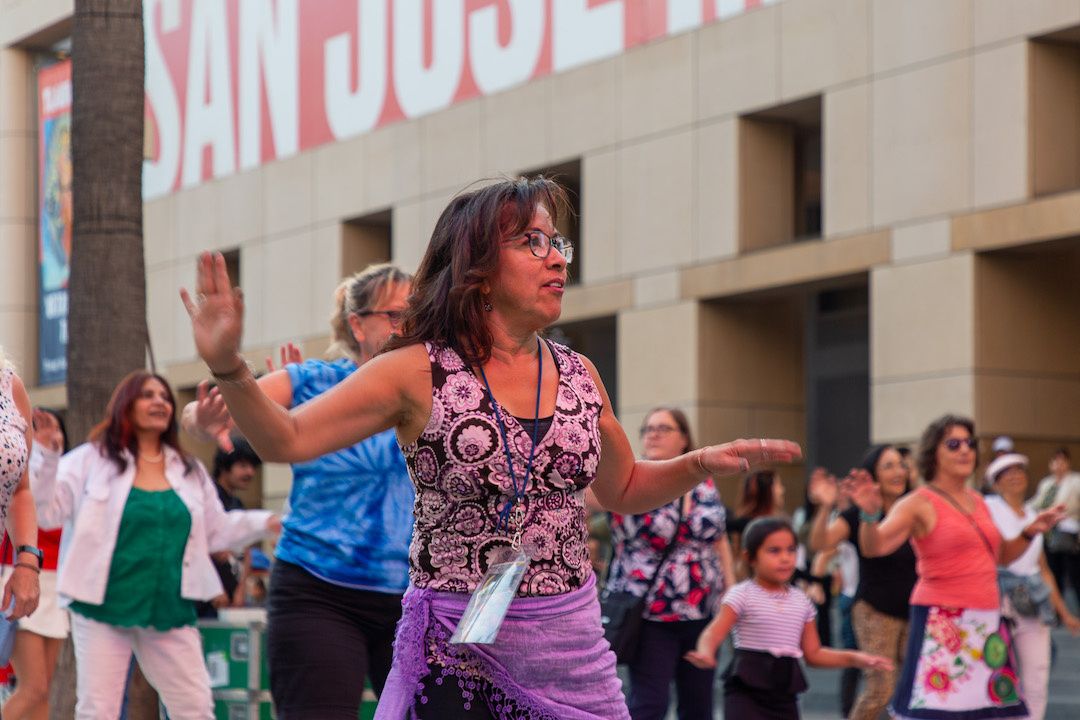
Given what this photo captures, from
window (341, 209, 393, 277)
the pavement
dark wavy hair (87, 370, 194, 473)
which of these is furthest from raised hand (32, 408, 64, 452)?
window (341, 209, 393, 277)

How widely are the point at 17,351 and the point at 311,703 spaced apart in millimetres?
34879

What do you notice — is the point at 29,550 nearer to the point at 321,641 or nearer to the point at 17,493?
the point at 17,493

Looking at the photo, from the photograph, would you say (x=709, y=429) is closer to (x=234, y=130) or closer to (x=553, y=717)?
(x=234, y=130)

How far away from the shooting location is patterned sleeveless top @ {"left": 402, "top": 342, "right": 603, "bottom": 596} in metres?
4.04

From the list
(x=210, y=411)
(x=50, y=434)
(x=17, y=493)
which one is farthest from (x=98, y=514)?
(x=210, y=411)

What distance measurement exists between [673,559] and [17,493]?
12.8 feet

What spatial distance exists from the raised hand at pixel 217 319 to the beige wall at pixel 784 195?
17019mm

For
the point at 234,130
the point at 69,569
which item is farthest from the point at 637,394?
the point at 69,569

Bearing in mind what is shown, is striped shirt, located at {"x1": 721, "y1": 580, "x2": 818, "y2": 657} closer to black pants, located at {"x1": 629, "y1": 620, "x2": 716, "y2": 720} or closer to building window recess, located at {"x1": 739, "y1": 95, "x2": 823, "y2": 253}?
black pants, located at {"x1": 629, "y1": 620, "x2": 716, "y2": 720}

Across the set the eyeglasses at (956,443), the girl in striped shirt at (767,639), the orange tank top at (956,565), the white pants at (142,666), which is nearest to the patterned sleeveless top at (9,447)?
the white pants at (142,666)

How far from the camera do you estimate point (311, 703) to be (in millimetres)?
5953

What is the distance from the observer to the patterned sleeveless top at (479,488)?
159 inches

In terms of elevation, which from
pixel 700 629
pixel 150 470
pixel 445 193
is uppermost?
pixel 445 193

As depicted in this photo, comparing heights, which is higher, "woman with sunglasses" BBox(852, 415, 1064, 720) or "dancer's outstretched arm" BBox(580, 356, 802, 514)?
"dancer's outstretched arm" BBox(580, 356, 802, 514)
